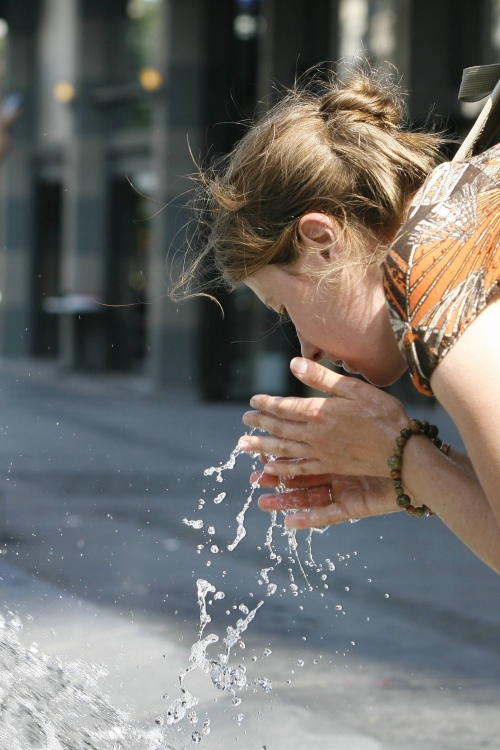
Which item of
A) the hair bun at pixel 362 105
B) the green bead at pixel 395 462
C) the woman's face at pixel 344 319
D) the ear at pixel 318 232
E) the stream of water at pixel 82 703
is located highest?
the hair bun at pixel 362 105

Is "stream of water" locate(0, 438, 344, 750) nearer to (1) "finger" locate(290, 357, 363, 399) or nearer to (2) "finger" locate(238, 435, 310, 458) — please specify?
(2) "finger" locate(238, 435, 310, 458)

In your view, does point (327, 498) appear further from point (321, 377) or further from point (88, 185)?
point (88, 185)

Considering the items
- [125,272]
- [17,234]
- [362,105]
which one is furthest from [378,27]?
[362,105]

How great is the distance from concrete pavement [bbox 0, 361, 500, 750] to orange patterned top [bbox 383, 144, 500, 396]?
151cm

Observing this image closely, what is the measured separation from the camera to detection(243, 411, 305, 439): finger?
1.68 meters

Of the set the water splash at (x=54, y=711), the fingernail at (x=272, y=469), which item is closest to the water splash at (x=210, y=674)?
the water splash at (x=54, y=711)

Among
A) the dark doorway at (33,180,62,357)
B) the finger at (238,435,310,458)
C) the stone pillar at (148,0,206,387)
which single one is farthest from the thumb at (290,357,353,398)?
the dark doorway at (33,180,62,357)

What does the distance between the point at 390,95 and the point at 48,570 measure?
2.79m

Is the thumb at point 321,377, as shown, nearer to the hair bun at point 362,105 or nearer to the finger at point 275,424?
the finger at point 275,424

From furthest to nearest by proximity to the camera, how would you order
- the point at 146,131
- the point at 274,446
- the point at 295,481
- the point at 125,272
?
the point at 125,272 < the point at 146,131 < the point at 295,481 < the point at 274,446

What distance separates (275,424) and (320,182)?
1.32 ft

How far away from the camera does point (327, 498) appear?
186 cm

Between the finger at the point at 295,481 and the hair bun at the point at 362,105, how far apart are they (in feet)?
2.07

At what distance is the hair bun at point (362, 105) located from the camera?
1.76 meters
